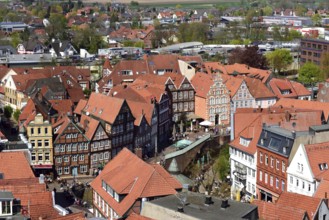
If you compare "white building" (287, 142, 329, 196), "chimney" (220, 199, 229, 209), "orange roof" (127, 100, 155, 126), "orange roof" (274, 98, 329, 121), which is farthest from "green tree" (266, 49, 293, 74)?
"chimney" (220, 199, 229, 209)

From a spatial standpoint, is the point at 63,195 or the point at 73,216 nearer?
the point at 73,216

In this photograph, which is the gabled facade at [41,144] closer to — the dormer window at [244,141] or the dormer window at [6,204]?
the dormer window at [244,141]

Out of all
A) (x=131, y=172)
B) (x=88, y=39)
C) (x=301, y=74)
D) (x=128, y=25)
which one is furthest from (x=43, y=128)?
(x=128, y=25)

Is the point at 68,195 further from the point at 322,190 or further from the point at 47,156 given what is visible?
the point at 322,190

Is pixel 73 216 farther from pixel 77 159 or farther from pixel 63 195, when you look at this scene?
pixel 77 159

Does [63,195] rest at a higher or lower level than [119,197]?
lower

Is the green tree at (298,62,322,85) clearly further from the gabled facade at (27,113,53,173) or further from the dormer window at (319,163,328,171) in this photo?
the dormer window at (319,163,328,171)
